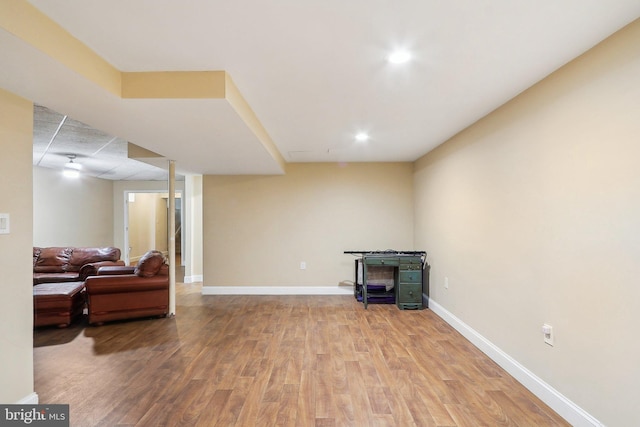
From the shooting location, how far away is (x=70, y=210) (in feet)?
20.0

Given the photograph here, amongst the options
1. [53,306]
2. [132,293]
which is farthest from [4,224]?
[53,306]

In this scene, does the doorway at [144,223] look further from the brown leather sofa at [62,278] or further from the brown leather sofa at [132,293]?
the brown leather sofa at [132,293]

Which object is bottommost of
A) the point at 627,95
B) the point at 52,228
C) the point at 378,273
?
the point at 378,273

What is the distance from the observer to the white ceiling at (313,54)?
4.59 ft

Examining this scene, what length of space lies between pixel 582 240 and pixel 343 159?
11.3ft

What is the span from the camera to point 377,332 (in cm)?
335

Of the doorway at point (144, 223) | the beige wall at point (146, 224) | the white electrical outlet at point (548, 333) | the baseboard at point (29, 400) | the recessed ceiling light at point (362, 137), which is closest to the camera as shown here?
the baseboard at point (29, 400)

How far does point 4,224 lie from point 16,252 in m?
0.20

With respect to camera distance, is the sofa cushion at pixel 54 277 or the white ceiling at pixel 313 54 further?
the sofa cushion at pixel 54 277

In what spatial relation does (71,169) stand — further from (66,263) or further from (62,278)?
(62,278)

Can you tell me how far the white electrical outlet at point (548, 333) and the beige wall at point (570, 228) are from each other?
0.05 meters

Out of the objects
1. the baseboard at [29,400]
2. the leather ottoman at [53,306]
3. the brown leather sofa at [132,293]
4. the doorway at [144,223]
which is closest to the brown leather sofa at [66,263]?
the leather ottoman at [53,306]

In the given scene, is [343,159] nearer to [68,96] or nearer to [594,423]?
[68,96]

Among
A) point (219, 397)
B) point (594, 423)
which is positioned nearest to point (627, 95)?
point (594, 423)
